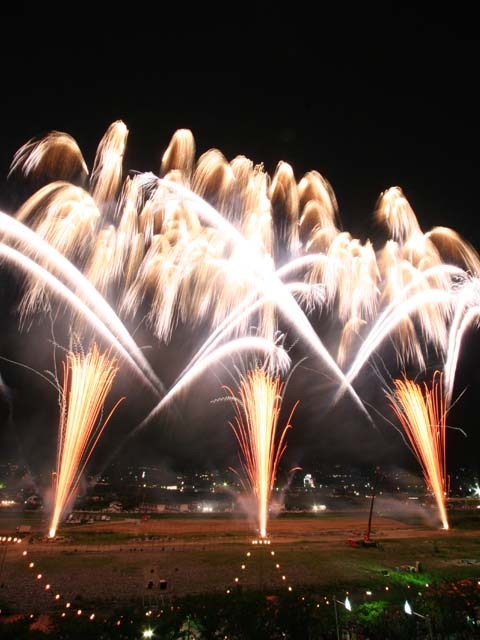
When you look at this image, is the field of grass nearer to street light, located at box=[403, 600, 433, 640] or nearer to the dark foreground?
the dark foreground

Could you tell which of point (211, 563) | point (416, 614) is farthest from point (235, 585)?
point (416, 614)

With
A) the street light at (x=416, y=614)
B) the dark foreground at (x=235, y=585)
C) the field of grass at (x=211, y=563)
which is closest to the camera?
the street light at (x=416, y=614)

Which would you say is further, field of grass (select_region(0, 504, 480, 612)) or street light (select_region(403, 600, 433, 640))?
field of grass (select_region(0, 504, 480, 612))

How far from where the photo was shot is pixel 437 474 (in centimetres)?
2633

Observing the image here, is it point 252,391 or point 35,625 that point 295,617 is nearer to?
point 35,625

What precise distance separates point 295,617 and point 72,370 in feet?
47.4

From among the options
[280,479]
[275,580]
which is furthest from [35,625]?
[280,479]

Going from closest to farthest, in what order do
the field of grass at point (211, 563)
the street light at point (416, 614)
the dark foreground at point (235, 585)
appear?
the street light at point (416, 614)
the dark foreground at point (235, 585)
the field of grass at point (211, 563)

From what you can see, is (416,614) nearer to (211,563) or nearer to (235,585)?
(235,585)

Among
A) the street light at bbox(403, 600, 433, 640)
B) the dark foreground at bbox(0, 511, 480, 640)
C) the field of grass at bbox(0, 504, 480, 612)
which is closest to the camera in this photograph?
the street light at bbox(403, 600, 433, 640)

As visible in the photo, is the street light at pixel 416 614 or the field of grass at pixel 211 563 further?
the field of grass at pixel 211 563

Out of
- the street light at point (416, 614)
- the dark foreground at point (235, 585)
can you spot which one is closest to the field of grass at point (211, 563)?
the dark foreground at point (235, 585)

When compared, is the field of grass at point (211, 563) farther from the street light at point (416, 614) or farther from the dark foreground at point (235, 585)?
the street light at point (416, 614)

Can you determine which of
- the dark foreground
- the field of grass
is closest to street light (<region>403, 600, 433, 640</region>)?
the dark foreground
